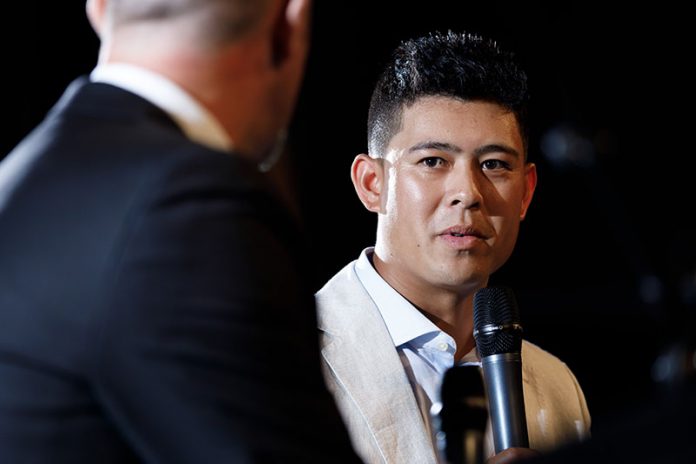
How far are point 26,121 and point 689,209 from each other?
2.51m

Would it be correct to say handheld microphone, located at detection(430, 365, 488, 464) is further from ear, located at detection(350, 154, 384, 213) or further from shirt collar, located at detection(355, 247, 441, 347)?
ear, located at detection(350, 154, 384, 213)

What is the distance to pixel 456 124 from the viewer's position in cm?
225

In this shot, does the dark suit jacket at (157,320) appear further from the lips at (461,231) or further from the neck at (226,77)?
the lips at (461,231)

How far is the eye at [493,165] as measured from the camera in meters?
2.26

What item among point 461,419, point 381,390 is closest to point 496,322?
point 381,390

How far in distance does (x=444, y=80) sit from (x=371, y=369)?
0.71m

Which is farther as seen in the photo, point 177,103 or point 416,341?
point 416,341

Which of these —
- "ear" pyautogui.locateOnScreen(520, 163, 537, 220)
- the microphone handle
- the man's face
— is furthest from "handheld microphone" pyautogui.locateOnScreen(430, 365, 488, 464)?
"ear" pyautogui.locateOnScreen(520, 163, 537, 220)

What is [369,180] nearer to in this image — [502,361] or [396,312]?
[396,312]

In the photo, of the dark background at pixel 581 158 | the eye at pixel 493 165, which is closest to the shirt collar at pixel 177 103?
the eye at pixel 493 165

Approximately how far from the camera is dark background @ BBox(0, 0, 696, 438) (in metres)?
3.49

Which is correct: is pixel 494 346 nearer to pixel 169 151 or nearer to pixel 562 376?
pixel 562 376

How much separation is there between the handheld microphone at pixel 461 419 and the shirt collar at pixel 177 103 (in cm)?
57

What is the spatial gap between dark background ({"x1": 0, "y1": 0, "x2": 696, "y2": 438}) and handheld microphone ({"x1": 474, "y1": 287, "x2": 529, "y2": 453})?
56.6 inches
